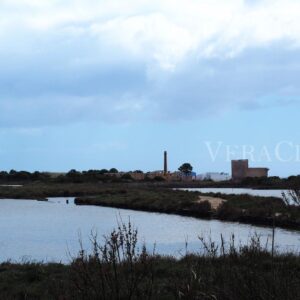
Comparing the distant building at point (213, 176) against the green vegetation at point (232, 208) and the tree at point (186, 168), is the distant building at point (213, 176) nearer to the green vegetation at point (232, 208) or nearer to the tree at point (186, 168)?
the tree at point (186, 168)

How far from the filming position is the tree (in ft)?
506

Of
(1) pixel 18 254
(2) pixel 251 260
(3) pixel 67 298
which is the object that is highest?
(2) pixel 251 260

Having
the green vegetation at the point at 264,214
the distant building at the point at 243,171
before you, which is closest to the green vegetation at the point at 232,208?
the green vegetation at the point at 264,214

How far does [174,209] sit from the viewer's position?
144ft

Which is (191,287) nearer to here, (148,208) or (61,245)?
(61,245)

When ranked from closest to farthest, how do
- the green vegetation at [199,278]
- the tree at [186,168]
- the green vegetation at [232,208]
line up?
the green vegetation at [199,278], the green vegetation at [232,208], the tree at [186,168]

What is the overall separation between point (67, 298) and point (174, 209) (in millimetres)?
40019

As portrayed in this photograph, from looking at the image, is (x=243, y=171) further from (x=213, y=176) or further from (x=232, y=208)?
(x=232, y=208)

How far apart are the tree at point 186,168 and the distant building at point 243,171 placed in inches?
984

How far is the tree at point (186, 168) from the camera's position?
154 m

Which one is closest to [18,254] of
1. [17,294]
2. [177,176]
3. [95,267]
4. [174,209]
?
[17,294]

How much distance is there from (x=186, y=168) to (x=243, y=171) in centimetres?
2991

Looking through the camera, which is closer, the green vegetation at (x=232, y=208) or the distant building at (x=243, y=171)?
the green vegetation at (x=232, y=208)

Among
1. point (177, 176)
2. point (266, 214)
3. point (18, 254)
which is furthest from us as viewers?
point (177, 176)
